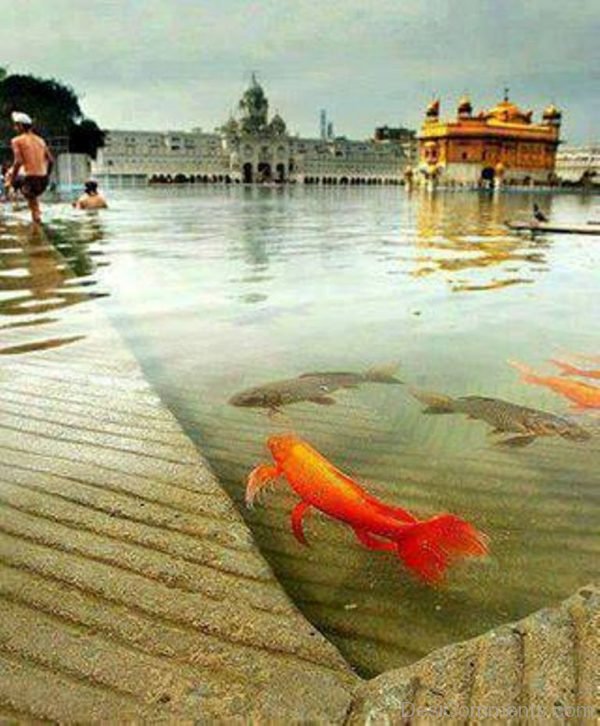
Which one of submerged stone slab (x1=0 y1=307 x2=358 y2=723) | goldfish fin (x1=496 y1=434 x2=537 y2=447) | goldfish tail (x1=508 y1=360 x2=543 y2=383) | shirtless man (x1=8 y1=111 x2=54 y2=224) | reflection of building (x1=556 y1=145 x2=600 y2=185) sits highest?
reflection of building (x1=556 y1=145 x2=600 y2=185)

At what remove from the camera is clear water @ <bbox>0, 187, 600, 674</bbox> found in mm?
2166

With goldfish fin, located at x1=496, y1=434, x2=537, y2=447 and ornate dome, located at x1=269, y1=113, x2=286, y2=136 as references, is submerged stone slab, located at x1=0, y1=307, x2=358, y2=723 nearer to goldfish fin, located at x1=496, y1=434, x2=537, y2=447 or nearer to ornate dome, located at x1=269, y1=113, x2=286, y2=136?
goldfish fin, located at x1=496, y1=434, x2=537, y2=447

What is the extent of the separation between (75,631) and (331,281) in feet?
25.7

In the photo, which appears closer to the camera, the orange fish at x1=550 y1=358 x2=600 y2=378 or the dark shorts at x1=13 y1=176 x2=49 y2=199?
the orange fish at x1=550 y1=358 x2=600 y2=378

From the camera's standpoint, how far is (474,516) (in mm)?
2686

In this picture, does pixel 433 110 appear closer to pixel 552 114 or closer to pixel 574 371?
pixel 552 114

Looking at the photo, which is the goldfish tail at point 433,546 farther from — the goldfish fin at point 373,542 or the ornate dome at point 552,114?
the ornate dome at point 552,114

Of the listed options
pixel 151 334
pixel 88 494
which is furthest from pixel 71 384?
pixel 151 334

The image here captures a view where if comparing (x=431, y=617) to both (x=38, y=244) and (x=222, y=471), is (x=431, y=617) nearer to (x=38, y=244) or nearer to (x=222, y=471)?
(x=222, y=471)

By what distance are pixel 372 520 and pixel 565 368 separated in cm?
312

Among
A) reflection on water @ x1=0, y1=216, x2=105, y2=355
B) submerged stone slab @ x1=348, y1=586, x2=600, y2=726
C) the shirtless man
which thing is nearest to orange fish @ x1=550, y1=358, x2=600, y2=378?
submerged stone slab @ x1=348, y1=586, x2=600, y2=726

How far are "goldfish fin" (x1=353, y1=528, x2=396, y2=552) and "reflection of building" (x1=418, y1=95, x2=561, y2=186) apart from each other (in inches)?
3728

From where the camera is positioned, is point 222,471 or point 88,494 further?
point 222,471

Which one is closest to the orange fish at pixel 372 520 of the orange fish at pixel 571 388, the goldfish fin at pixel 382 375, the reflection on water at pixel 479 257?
Answer: the goldfish fin at pixel 382 375
